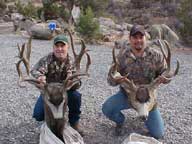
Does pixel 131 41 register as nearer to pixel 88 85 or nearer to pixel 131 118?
pixel 131 118

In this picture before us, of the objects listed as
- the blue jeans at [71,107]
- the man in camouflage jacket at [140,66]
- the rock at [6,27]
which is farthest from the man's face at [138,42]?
the rock at [6,27]

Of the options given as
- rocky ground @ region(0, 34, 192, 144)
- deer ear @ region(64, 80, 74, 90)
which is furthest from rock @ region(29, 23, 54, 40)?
deer ear @ region(64, 80, 74, 90)

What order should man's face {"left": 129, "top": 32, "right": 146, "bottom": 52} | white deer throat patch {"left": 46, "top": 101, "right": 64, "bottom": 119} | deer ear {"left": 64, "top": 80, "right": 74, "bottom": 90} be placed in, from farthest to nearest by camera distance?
man's face {"left": 129, "top": 32, "right": 146, "bottom": 52} → deer ear {"left": 64, "top": 80, "right": 74, "bottom": 90} → white deer throat patch {"left": 46, "top": 101, "right": 64, "bottom": 119}

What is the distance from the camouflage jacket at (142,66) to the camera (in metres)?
6.32

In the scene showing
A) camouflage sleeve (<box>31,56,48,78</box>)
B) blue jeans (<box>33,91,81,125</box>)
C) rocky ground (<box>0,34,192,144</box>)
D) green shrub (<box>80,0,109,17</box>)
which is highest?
green shrub (<box>80,0,109,17</box>)

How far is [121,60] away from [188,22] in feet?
41.8

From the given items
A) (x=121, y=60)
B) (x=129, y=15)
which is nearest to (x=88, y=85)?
(x=121, y=60)

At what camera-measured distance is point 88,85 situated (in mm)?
10148

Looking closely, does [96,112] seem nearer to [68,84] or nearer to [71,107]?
[71,107]

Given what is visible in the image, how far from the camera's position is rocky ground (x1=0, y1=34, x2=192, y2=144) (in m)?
6.62

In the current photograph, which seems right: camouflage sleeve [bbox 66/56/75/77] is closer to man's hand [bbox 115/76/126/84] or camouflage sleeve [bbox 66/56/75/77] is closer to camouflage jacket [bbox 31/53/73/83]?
camouflage jacket [bbox 31/53/73/83]

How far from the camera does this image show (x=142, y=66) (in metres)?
6.34

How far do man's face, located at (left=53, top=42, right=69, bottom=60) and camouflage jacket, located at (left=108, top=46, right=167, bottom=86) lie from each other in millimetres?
→ 784

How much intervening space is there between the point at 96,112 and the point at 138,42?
6.30 feet
